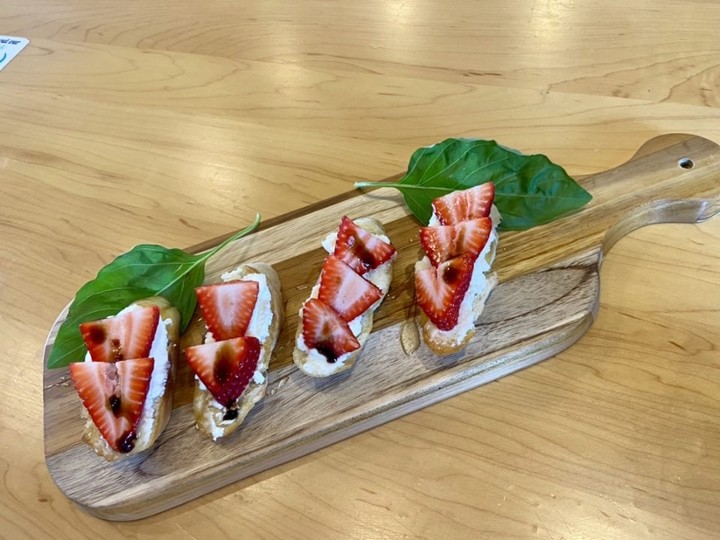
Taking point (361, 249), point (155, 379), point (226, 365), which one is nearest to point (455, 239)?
point (361, 249)

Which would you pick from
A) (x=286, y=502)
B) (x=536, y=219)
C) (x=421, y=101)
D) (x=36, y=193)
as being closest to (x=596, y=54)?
(x=421, y=101)

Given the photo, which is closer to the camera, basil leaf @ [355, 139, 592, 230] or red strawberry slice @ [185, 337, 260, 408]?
red strawberry slice @ [185, 337, 260, 408]

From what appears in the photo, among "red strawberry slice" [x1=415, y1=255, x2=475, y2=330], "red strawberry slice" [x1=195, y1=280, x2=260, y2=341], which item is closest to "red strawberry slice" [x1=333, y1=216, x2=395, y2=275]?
"red strawberry slice" [x1=415, y1=255, x2=475, y2=330]

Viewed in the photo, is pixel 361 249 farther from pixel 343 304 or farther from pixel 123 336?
pixel 123 336

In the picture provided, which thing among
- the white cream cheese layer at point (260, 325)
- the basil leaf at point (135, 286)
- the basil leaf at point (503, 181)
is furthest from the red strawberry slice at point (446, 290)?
the basil leaf at point (135, 286)

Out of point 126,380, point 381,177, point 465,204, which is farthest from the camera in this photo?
point 381,177

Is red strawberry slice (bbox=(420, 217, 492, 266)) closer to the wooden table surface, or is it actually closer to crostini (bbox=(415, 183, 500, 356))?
crostini (bbox=(415, 183, 500, 356))
